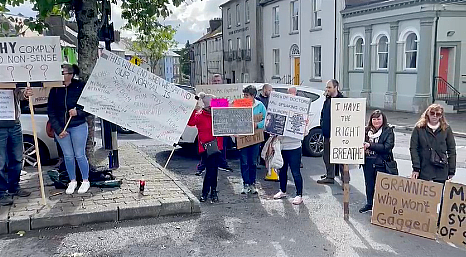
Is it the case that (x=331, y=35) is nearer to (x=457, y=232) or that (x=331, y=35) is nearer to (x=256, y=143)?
(x=256, y=143)

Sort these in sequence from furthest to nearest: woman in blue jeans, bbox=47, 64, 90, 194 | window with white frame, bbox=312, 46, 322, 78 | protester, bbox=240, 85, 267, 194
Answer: window with white frame, bbox=312, 46, 322, 78 → protester, bbox=240, 85, 267, 194 → woman in blue jeans, bbox=47, 64, 90, 194

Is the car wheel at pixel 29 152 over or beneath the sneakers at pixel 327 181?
over

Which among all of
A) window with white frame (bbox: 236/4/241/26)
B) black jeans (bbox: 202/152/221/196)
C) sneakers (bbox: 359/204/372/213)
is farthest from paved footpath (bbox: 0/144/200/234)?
window with white frame (bbox: 236/4/241/26)

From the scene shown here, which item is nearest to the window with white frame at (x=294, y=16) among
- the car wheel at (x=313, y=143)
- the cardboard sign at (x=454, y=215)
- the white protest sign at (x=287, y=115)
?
the car wheel at (x=313, y=143)

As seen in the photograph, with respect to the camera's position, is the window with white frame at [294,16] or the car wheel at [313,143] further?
the window with white frame at [294,16]

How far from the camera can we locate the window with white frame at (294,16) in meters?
28.7

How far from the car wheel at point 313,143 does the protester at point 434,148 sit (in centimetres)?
449

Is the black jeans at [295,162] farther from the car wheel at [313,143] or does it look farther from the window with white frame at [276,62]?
the window with white frame at [276,62]

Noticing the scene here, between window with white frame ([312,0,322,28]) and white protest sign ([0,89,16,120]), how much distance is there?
22.5 metres

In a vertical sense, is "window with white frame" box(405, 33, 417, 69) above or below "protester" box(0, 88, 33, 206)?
above

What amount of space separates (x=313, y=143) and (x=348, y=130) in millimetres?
4284

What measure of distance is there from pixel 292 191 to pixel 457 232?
2.75m

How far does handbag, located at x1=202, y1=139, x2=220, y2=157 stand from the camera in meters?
6.27

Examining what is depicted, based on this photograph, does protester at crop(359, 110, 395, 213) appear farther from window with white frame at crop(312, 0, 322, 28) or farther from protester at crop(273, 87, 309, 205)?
window with white frame at crop(312, 0, 322, 28)
